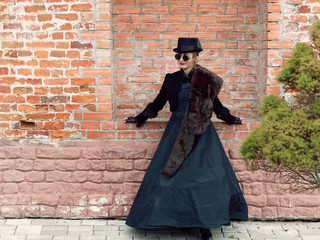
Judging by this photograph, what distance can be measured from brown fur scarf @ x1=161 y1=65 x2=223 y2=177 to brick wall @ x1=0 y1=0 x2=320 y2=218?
69cm

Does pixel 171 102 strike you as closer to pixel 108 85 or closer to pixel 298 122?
pixel 108 85

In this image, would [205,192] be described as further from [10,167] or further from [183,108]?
[10,167]

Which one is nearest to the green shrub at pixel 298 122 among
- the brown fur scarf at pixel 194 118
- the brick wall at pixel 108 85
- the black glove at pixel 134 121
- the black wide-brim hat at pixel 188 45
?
the brown fur scarf at pixel 194 118

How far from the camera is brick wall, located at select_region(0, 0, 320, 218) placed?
15.9 feet

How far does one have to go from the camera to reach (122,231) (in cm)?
468

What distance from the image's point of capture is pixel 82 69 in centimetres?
489

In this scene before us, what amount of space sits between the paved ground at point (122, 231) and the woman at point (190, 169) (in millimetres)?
233

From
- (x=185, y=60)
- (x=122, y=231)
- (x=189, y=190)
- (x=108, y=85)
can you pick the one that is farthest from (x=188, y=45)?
(x=122, y=231)

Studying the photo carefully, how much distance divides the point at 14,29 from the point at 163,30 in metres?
1.49

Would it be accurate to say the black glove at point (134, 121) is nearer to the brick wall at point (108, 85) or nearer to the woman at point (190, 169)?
the brick wall at point (108, 85)

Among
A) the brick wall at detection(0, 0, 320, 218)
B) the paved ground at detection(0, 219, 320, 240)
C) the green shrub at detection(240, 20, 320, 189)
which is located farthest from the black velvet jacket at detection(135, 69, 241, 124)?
the green shrub at detection(240, 20, 320, 189)

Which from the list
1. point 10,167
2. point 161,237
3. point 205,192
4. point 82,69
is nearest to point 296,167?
point 205,192

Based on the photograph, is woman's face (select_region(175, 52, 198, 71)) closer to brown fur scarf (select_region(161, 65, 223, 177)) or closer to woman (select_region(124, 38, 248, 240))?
woman (select_region(124, 38, 248, 240))

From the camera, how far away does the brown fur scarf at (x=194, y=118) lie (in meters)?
4.28
